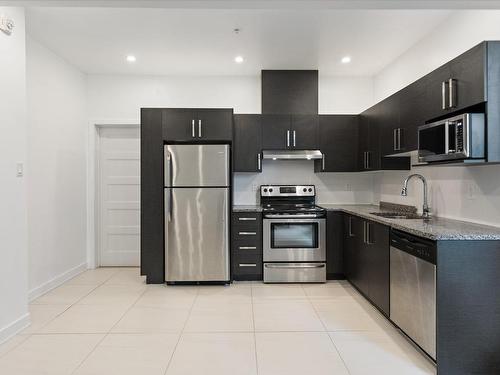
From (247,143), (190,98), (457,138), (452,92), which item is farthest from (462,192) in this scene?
(190,98)

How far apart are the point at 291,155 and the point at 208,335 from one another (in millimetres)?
2470

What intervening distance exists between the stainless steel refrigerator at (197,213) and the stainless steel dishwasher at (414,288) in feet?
6.45

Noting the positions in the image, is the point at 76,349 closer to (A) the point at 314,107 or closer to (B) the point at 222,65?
(B) the point at 222,65

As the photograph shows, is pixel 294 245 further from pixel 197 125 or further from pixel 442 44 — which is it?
pixel 442 44

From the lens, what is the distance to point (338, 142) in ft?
15.0

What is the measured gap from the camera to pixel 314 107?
4730 mm

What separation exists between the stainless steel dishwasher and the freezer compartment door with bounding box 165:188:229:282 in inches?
76.8

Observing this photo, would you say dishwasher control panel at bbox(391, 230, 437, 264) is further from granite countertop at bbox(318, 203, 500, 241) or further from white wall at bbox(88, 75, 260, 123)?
white wall at bbox(88, 75, 260, 123)

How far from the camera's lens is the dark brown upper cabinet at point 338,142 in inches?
179

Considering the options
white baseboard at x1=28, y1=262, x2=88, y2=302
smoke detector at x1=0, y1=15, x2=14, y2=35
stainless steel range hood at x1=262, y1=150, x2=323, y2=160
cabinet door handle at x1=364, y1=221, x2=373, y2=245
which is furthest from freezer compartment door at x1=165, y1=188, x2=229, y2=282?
smoke detector at x1=0, y1=15, x2=14, y2=35

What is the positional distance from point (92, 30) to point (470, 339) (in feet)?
13.5

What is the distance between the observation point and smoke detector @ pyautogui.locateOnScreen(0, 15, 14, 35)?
2680mm

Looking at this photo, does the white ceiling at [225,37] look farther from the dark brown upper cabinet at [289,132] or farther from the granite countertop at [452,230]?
the granite countertop at [452,230]

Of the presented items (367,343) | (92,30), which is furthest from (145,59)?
(367,343)
